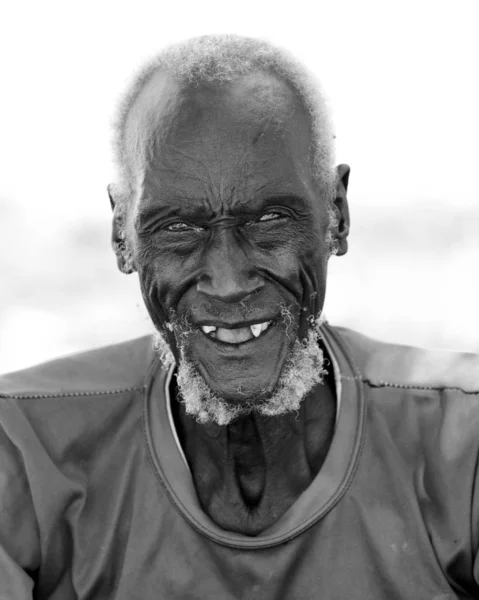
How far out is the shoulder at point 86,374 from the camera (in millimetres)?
3504

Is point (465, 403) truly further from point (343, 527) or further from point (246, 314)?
point (246, 314)

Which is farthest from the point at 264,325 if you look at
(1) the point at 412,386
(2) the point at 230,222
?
(1) the point at 412,386

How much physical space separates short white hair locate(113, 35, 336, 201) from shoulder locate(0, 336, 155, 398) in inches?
21.8

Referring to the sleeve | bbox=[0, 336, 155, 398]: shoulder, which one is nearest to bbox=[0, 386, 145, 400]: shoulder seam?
bbox=[0, 336, 155, 398]: shoulder

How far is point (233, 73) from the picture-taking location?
318 centimetres

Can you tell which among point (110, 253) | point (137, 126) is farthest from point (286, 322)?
point (110, 253)

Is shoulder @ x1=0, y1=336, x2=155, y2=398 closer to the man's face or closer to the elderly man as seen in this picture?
the elderly man

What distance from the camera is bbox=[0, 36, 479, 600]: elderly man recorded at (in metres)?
3.17

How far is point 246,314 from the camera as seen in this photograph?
3.14 meters

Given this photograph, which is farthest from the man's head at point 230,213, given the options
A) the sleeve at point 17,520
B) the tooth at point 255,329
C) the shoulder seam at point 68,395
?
the sleeve at point 17,520

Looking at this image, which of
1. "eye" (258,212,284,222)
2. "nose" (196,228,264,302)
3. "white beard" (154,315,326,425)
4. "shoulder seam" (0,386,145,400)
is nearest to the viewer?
"nose" (196,228,264,302)

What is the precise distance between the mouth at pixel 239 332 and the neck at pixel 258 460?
341 millimetres

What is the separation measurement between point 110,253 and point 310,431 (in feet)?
16.7

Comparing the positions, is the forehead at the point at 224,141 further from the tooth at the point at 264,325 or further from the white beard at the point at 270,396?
the white beard at the point at 270,396
